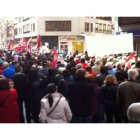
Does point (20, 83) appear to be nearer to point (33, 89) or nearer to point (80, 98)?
point (33, 89)

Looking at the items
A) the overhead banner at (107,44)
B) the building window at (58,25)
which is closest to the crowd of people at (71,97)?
the overhead banner at (107,44)

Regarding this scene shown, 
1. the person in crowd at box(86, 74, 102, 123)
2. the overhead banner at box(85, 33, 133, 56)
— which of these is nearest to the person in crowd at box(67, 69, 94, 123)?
the person in crowd at box(86, 74, 102, 123)

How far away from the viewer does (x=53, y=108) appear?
15.7 feet

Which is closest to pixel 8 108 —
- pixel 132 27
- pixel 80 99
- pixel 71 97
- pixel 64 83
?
pixel 71 97

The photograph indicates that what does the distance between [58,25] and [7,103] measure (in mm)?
40125

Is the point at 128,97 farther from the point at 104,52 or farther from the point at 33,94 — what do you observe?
the point at 104,52

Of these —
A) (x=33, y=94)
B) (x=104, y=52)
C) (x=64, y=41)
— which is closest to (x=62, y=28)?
(x=64, y=41)

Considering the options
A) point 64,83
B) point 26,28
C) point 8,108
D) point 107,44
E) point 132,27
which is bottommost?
point 8,108

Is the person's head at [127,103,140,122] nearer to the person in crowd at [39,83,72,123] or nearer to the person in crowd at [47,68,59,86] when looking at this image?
the person in crowd at [39,83,72,123]

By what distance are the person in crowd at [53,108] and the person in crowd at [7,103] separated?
61cm

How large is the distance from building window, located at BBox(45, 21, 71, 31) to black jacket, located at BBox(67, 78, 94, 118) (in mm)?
39554

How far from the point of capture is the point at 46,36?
147ft

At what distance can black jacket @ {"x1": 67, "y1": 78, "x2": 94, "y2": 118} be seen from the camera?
207 inches

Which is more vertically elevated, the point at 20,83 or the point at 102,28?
the point at 102,28
